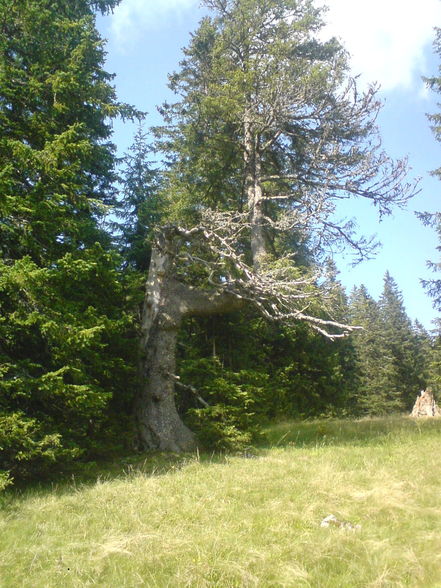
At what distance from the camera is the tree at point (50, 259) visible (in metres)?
7.06

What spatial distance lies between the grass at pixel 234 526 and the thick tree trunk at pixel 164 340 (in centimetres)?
171

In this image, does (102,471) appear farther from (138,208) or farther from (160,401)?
(138,208)

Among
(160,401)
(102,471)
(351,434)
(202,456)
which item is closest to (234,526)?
(102,471)

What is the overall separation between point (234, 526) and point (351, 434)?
740cm

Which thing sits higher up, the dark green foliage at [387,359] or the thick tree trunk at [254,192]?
the thick tree trunk at [254,192]

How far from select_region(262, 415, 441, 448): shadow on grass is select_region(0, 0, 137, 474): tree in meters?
4.54

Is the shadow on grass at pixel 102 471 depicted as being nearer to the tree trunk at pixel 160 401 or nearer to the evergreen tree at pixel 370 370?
the tree trunk at pixel 160 401

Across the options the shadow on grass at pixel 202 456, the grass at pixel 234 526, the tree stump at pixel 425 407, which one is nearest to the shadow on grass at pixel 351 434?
the shadow on grass at pixel 202 456

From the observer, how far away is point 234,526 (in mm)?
4988

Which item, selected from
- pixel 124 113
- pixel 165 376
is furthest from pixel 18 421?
pixel 124 113

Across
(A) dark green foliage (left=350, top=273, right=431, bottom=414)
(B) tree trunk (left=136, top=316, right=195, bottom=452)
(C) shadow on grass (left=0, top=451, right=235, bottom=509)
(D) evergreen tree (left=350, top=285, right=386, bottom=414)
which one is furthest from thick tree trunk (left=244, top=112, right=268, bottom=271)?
(D) evergreen tree (left=350, top=285, right=386, bottom=414)

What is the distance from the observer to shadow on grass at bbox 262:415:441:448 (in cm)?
1038

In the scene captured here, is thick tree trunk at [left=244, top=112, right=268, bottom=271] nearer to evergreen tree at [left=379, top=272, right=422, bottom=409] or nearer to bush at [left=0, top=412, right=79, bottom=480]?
bush at [left=0, top=412, right=79, bottom=480]

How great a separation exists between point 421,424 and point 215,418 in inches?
238
